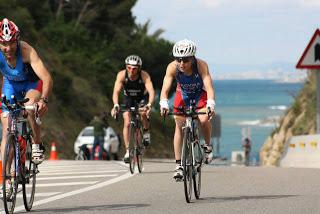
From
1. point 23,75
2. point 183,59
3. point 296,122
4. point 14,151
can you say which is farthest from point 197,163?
point 296,122

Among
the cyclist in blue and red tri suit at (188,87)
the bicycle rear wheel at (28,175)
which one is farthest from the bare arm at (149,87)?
the bicycle rear wheel at (28,175)

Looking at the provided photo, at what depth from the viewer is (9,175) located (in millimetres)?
10914

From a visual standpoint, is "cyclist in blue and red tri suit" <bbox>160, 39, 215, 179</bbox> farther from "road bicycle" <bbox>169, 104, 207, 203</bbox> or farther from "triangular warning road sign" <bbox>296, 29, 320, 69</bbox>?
"triangular warning road sign" <bbox>296, 29, 320, 69</bbox>

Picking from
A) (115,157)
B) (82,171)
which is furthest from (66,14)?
(82,171)

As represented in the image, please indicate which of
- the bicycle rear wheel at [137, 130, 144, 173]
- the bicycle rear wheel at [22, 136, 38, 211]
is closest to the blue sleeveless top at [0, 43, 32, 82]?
the bicycle rear wheel at [22, 136, 38, 211]

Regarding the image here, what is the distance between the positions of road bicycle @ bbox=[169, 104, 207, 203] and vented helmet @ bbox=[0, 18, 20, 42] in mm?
2383

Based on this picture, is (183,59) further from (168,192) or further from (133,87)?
(133,87)

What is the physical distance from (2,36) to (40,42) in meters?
46.0

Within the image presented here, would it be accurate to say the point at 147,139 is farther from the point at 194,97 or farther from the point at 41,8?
the point at 41,8

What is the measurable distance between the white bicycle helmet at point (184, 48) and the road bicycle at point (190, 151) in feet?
2.08

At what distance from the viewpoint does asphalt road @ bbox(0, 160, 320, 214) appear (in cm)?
1186

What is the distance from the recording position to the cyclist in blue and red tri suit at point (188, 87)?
12812 mm

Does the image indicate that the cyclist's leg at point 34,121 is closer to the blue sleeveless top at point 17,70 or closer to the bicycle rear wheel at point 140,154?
the blue sleeveless top at point 17,70

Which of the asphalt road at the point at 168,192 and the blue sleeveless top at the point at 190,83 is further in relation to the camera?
the blue sleeveless top at the point at 190,83
